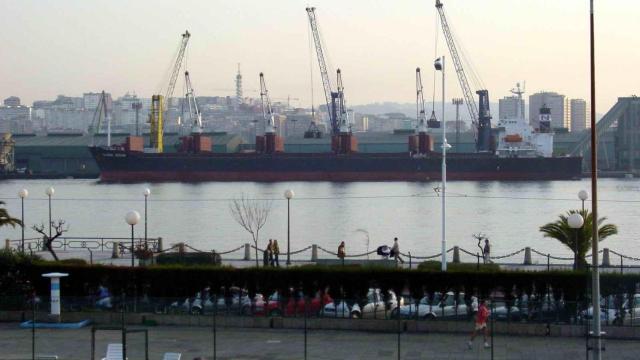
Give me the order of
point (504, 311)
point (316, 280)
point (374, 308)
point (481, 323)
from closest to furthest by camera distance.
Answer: point (481, 323) → point (504, 311) → point (374, 308) → point (316, 280)

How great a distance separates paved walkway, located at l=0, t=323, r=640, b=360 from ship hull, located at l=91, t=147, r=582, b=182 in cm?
7016

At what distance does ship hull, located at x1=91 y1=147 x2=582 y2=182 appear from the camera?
274ft

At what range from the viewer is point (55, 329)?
14344 millimetres

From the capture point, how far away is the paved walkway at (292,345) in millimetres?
12383

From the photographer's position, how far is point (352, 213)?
47000mm

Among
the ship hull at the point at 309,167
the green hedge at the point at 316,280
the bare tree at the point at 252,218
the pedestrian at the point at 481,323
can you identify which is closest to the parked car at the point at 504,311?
the green hedge at the point at 316,280

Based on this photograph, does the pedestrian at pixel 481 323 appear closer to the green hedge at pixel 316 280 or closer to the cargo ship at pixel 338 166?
the green hedge at pixel 316 280

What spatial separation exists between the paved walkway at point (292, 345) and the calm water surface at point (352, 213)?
12780 mm

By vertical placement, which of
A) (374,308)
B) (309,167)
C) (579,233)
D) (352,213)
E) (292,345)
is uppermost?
(309,167)

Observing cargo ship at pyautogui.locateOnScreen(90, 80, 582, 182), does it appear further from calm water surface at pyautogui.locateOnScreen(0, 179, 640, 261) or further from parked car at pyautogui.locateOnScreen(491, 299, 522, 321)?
parked car at pyautogui.locateOnScreen(491, 299, 522, 321)

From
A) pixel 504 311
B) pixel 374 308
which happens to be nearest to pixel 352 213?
pixel 374 308

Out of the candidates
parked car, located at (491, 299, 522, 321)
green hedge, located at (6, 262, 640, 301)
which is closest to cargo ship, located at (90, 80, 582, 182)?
green hedge, located at (6, 262, 640, 301)

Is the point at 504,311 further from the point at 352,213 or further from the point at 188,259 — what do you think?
the point at 352,213

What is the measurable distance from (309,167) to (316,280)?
7008 cm
